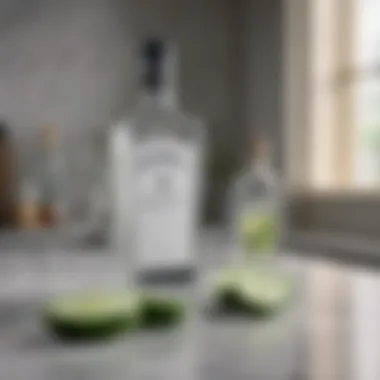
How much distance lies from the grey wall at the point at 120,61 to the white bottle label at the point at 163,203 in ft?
2.77

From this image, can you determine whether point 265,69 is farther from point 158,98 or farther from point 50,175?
point 158,98

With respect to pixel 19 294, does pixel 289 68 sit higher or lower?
higher

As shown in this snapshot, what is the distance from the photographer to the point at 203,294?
658 mm

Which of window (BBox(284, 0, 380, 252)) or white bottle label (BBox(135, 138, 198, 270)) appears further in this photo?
window (BBox(284, 0, 380, 252))

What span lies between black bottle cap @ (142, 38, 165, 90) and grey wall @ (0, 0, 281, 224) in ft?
2.89

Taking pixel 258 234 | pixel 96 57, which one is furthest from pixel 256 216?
pixel 96 57

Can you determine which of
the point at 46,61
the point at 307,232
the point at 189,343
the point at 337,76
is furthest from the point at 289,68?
the point at 189,343

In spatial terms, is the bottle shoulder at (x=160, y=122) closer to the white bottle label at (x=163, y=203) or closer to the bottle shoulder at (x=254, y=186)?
the white bottle label at (x=163, y=203)

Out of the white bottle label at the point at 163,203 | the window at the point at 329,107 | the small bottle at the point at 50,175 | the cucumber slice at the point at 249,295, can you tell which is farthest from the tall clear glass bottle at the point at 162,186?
the small bottle at the point at 50,175

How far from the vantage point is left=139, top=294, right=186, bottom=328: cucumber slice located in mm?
497

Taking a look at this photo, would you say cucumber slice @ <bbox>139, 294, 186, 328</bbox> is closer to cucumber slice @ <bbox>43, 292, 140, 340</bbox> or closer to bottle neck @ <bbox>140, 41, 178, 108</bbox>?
cucumber slice @ <bbox>43, 292, 140, 340</bbox>

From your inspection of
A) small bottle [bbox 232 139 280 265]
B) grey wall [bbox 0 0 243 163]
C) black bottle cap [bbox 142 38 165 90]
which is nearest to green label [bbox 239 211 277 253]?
small bottle [bbox 232 139 280 265]

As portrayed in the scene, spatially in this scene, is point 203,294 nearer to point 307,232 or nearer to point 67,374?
point 67,374

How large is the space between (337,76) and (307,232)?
0.92 ft
